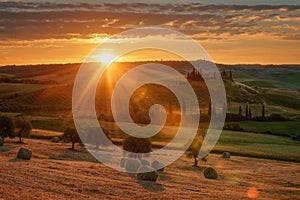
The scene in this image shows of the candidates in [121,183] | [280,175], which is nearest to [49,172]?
[121,183]

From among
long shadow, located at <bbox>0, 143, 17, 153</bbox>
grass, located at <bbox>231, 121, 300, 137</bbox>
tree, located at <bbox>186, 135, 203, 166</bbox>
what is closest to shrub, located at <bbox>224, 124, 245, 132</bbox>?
grass, located at <bbox>231, 121, 300, 137</bbox>

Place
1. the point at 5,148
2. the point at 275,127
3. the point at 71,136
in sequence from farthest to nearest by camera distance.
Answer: the point at 275,127, the point at 71,136, the point at 5,148

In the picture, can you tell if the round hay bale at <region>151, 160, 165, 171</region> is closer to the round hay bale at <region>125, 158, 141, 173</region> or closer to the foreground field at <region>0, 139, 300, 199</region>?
the foreground field at <region>0, 139, 300, 199</region>

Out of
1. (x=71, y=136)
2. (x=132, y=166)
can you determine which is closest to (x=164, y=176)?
(x=132, y=166)

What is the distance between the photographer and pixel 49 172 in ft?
120

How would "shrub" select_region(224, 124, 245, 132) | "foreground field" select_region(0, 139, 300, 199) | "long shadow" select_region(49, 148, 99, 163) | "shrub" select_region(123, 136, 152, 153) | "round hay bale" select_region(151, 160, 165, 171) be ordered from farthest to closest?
"shrub" select_region(224, 124, 245, 132)
"shrub" select_region(123, 136, 152, 153)
"long shadow" select_region(49, 148, 99, 163)
"round hay bale" select_region(151, 160, 165, 171)
"foreground field" select_region(0, 139, 300, 199)

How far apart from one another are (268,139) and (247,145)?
11.9 m

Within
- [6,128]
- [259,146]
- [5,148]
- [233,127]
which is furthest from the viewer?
[233,127]

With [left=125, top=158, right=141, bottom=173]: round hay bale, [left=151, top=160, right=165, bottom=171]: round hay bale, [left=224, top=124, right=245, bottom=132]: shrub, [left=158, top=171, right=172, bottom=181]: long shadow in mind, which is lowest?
[left=158, top=171, right=172, bottom=181]: long shadow

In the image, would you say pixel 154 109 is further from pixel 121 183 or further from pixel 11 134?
pixel 121 183

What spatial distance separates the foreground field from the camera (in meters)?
30.7

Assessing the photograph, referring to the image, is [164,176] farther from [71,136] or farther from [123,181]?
[71,136]

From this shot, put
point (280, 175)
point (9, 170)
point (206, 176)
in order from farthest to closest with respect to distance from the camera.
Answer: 1. point (280, 175)
2. point (206, 176)
3. point (9, 170)

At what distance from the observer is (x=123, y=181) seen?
125ft
